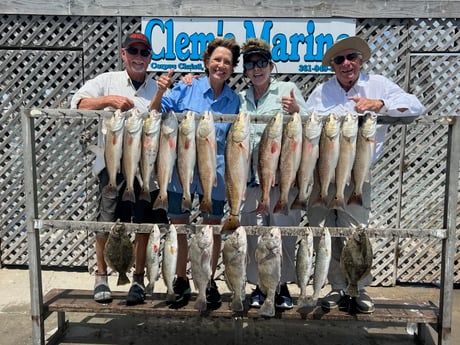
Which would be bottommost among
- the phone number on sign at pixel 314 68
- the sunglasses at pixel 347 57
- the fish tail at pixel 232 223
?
the fish tail at pixel 232 223

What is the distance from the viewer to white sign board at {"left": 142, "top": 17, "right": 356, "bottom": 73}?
4703 millimetres

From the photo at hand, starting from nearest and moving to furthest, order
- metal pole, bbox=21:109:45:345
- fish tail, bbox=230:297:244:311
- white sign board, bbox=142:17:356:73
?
fish tail, bbox=230:297:244:311
metal pole, bbox=21:109:45:345
white sign board, bbox=142:17:356:73

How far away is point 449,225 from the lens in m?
3.25

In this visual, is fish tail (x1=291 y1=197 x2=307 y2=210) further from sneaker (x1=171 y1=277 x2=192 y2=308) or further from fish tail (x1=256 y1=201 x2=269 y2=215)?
sneaker (x1=171 y1=277 x2=192 y2=308)

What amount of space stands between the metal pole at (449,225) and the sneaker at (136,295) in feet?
7.90

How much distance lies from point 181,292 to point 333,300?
4.14 ft

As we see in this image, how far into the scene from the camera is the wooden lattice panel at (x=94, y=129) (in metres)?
4.79

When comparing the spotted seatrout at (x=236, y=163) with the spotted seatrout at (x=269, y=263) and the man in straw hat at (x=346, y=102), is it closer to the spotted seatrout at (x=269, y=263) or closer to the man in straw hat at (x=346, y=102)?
the spotted seatrout at (x=269, y=263)

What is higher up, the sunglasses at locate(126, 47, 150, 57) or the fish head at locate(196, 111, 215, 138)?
the sunglasses at locate(126, 47, 150, 57)

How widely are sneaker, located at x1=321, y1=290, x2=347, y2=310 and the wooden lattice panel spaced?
171cm

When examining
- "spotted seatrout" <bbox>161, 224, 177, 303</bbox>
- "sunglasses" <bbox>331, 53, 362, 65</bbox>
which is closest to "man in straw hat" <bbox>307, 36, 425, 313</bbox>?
"sunglasses" <bbox>331, 53, 362, 65</bbox>

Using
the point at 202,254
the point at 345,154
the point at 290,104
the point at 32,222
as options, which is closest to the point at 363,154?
the point at 345,154

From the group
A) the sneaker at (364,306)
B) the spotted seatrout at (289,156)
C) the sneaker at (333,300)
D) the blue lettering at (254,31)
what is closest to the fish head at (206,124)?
the spotted seatrout at (289,156)

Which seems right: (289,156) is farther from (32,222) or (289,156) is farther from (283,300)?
(32,222)
